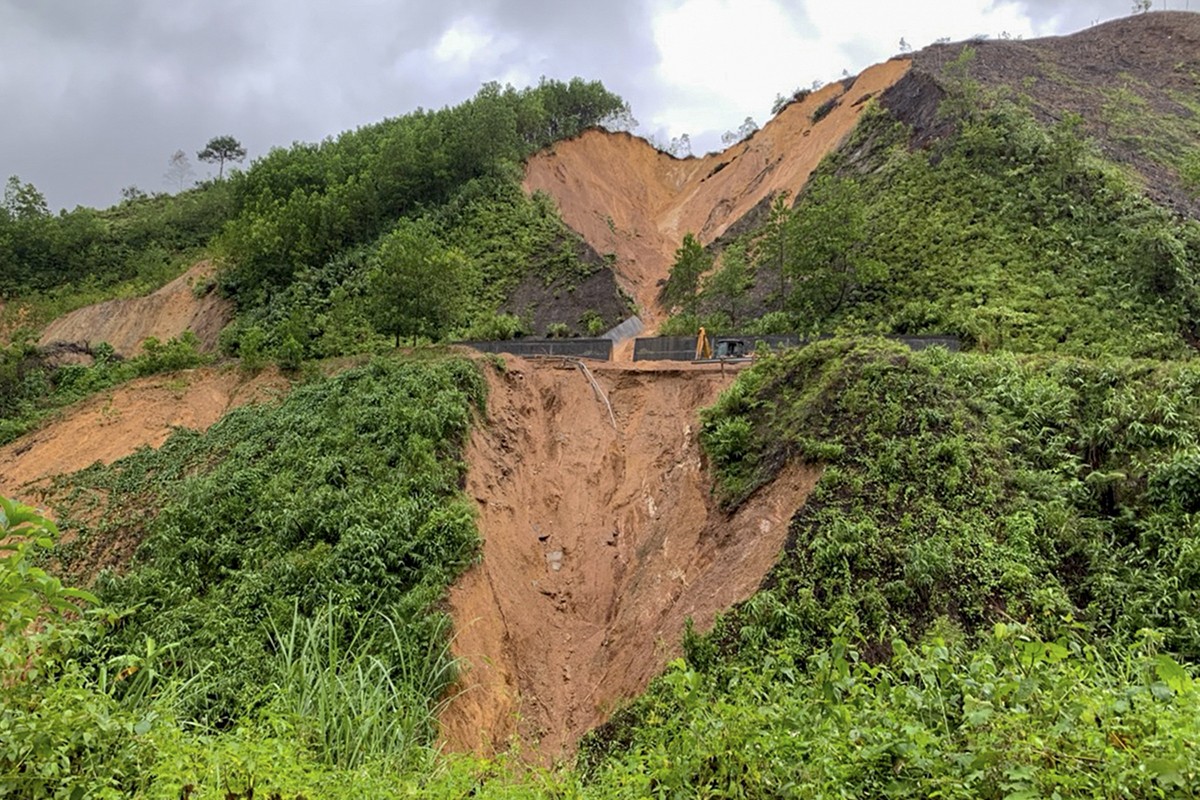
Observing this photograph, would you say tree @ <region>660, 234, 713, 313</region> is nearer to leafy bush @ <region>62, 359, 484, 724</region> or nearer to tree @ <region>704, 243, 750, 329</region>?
tree @ <region>704, 243, 750, 329</region>

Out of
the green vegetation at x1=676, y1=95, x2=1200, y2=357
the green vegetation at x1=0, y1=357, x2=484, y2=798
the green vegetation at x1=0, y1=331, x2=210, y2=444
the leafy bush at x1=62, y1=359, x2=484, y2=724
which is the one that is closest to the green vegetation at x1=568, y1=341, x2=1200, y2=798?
the green vegetation at x1=0, y1=357, x2=484, y2=798

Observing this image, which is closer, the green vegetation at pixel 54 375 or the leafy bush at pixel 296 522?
the leafy bush at pixel 296 522

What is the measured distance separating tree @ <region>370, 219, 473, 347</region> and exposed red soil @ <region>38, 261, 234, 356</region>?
14088 millimetres

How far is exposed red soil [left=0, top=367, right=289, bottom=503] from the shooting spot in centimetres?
1785

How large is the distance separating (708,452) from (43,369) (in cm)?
2640

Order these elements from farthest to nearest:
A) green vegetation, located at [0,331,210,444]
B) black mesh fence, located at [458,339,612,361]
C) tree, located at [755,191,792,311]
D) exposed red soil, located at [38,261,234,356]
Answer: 1. exposed red soil, located at [38,261,234,356]
2. tree, located at [755,191,792,311]
3. green vegetation, located at [0,331,210,444]
4. black mesh fence, located at [458,339,612,361]

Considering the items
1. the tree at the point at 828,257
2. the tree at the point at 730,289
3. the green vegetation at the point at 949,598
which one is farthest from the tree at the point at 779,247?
the green vegetation at the point at 949,598

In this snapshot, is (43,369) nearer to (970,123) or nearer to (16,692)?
(16,692)

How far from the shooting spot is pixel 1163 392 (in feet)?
36.4

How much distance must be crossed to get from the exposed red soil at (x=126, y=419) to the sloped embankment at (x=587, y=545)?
813 cm

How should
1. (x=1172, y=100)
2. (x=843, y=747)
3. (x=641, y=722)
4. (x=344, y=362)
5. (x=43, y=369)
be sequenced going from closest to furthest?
(x=843, y=747), (x=641, y=722), (x=344, y=362), (x=43, y=369), (x=1172, y=100)

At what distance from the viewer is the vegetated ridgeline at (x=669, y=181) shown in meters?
38.7

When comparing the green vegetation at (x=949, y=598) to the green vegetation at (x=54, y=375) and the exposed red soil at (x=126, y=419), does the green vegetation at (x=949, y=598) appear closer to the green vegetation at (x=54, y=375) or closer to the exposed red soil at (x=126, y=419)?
the exposed red soil at (x=126, y=419)

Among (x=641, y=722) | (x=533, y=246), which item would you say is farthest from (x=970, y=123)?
(x=641, y=722)
